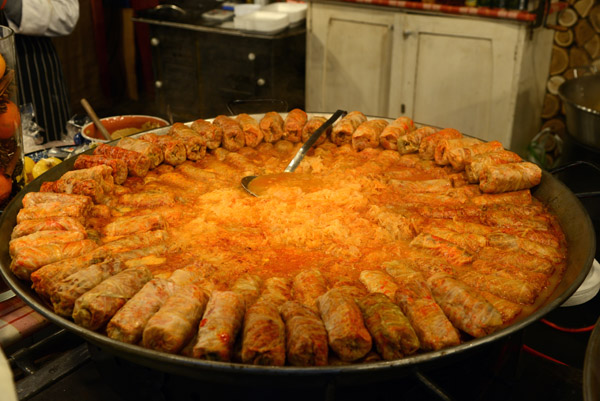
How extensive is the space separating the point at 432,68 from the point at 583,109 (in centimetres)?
199

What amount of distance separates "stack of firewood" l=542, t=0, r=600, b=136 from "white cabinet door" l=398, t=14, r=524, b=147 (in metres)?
1.03

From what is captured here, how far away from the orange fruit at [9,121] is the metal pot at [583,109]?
3.97m

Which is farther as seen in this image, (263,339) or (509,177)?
(509,177)

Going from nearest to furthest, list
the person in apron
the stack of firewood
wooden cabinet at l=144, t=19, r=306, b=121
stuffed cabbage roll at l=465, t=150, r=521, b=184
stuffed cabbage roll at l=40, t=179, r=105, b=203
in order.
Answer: stuffed cabbage roll at l=40, t=179, r=105, b=203 → stuffed cabbage roll at l=465, t=150, r=521, b=184 → the person in apron → the stack of firewood → wooden cabinet at l=144, t=19, r=306, b=121

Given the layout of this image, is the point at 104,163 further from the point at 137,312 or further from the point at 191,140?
the point at 137,312

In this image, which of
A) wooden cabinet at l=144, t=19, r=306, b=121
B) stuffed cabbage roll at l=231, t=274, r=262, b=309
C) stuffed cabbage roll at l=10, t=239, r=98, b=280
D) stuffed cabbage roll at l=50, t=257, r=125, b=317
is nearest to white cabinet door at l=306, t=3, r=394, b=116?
wooden cabinet at l=144, t=19, r=306, b=121

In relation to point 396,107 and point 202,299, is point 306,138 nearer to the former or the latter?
point 202,299

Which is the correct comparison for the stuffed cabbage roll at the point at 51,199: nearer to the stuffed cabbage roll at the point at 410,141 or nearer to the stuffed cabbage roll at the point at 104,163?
the stuffed cabbage roll at the point at 104,163

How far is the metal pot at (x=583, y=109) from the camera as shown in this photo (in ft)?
14.1

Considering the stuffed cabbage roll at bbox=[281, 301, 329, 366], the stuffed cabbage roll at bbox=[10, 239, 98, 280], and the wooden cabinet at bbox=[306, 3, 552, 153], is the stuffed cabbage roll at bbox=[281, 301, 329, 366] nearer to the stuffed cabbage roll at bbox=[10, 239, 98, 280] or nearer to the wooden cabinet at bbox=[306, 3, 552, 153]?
the stuffed cabbage roll at bbox=[10, 239, 98, 280]

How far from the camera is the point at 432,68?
5.98 metres

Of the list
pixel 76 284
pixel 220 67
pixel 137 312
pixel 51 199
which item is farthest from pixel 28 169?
pixel 220 67

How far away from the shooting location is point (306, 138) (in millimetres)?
3768

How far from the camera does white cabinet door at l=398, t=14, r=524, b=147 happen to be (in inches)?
215
